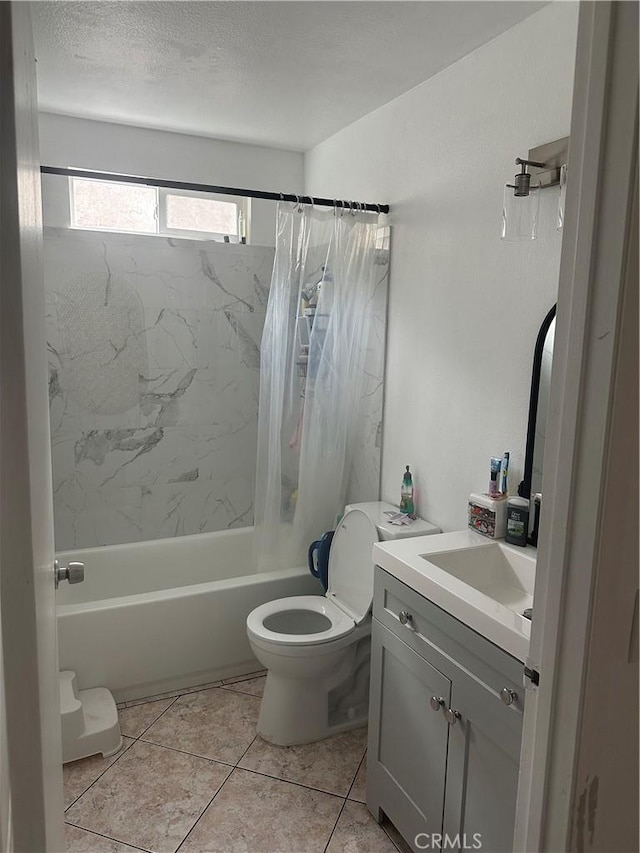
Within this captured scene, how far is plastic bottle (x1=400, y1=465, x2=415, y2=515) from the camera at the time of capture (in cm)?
255

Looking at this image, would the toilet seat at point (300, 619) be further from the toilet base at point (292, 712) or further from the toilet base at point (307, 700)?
the toilet base at point (292, 712)

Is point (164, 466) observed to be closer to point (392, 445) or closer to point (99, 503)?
point (99, 503)

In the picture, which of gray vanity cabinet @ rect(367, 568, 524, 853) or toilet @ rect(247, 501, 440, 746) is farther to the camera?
toilet @ rect(247, 501, 440, 746)

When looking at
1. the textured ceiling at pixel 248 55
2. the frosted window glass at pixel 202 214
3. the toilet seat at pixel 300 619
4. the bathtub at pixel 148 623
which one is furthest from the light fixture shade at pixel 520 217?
the frosted window glass at pixel 202 214

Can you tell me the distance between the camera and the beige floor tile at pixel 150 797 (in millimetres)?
1940

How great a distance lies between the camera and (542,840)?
1011 mm

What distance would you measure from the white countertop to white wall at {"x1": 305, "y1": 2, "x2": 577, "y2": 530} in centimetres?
29

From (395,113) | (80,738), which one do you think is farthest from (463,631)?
(395,113)

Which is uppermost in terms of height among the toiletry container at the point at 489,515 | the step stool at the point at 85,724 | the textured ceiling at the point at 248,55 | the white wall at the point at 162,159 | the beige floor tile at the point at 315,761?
the textured ceiling at the point at 248,55

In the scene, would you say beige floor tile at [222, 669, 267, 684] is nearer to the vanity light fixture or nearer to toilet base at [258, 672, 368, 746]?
toilet base at [258, 672, 368, 746]

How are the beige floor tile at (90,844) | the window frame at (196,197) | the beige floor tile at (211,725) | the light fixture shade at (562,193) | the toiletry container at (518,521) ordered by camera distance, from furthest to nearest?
the window frame at (196,197)
the beige floor tile at (211,725)
the toiletry container at (518,521)
the beige floor tile at (90,844)
the light fixture shade at (562,193)

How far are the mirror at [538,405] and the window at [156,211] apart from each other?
210 cm

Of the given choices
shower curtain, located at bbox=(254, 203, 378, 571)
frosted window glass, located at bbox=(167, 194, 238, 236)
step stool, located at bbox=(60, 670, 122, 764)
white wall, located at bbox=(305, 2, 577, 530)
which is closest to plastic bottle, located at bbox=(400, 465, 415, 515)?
white wall, located at bbox=(305, 2, 577, 530)

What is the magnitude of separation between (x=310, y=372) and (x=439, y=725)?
156 cm
